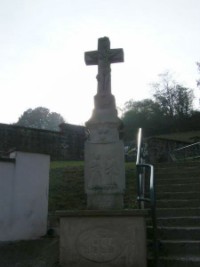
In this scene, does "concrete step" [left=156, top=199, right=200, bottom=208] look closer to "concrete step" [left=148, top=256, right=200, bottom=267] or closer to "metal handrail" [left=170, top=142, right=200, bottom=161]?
"concrete step" [left=148, top=256, right=200, bottom=267]

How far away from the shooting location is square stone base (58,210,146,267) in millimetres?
4660

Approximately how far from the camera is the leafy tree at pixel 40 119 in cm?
6106

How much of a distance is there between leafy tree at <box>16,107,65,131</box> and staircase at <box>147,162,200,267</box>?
5221 cm

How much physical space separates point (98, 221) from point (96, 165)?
880mm

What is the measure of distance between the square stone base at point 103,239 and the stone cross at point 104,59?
207 centimetres

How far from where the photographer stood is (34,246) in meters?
6.97

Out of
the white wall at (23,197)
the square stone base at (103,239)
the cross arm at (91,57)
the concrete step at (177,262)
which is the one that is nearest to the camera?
the square stone base at (103,239)

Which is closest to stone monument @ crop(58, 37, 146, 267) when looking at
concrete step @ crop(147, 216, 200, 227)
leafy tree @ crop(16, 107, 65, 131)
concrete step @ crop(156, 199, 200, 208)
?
concrete step @ crop(147, 216, 200, 227)

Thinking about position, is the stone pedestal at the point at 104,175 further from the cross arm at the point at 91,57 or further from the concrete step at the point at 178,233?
the cross arm at the point at 91,57

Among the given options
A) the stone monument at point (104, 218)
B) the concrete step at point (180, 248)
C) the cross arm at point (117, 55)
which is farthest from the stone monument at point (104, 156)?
the concrete step at point (180, 248)

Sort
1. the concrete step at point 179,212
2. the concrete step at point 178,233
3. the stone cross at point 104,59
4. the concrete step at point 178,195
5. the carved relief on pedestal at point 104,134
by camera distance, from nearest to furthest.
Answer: the carved relief on pedestal at point 104,134, the concrete step at point 178,233, the stone cross at point 104,59, the concrete step at point 179,212, the concrete step at point 178,195

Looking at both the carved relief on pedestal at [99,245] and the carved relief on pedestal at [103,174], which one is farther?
the carved relief on pedestal at [103,174]

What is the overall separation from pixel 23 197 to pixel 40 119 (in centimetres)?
5598

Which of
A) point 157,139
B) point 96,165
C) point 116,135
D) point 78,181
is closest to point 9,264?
point 96,165
